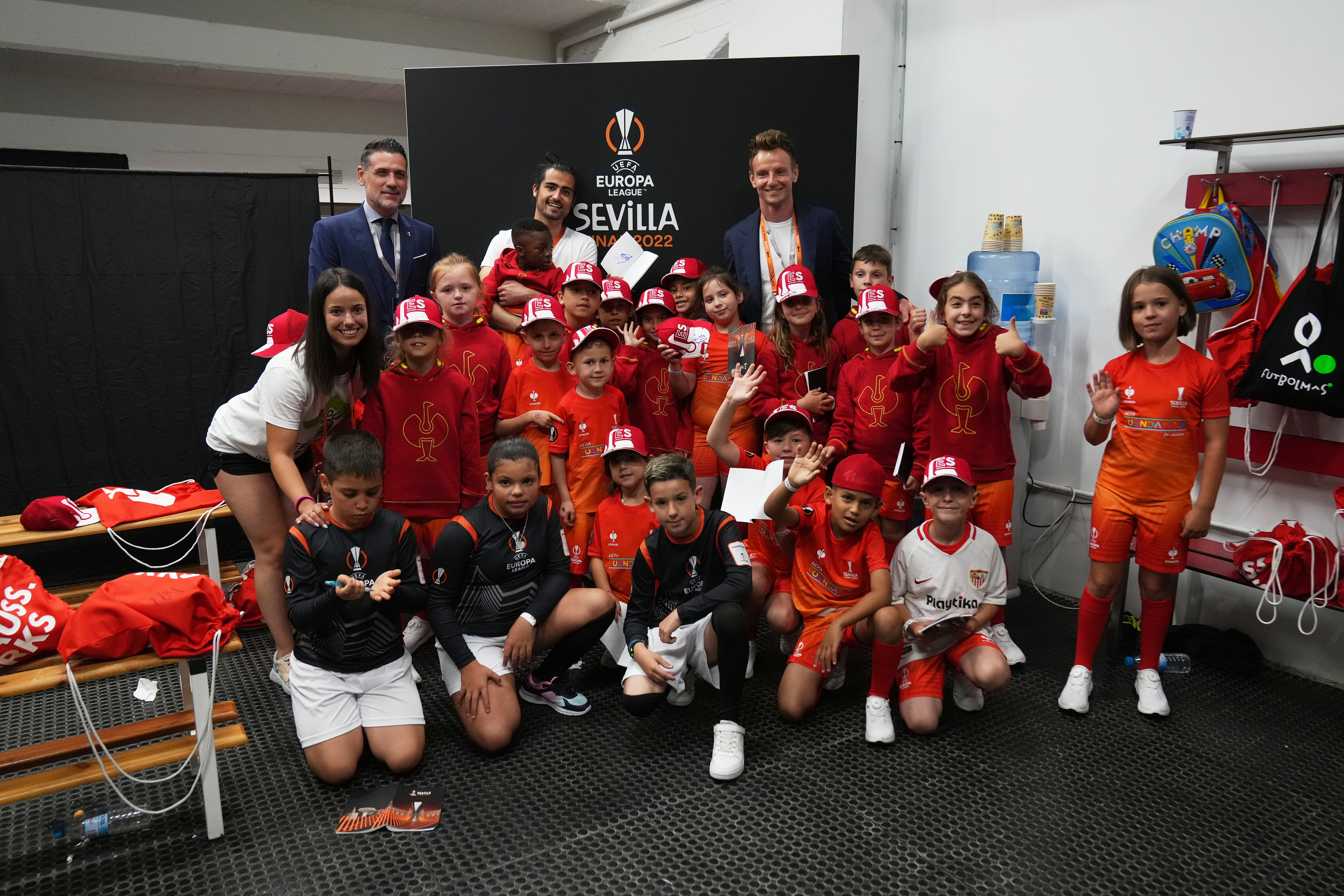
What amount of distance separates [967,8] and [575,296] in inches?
Result: 98.2

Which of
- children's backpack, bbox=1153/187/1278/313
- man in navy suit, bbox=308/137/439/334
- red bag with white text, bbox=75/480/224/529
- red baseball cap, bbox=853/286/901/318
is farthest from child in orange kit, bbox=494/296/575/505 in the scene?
children's backpack, bbox=1153/187/1278/313

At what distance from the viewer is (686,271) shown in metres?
3.85

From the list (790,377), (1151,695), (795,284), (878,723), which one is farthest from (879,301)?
(1151,695)

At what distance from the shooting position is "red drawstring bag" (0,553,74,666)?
83.2 inches

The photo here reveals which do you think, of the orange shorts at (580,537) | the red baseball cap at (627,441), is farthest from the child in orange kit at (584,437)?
the red baseball cap at (627,441)

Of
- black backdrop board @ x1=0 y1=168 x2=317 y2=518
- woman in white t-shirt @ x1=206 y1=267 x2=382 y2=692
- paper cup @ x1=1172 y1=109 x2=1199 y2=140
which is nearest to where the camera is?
woman in white t-shirt @ x1=206 y1=267 x2=382 y2=692

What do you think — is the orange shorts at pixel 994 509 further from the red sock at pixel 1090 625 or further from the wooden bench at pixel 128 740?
the wooden bench at pixel 128 740

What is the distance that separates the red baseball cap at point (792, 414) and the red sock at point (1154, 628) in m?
1.35

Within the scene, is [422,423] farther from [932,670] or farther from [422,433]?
[932,670]

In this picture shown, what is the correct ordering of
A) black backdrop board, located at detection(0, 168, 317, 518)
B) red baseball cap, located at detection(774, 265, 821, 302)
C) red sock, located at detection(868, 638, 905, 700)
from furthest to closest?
black backdrop board, located at detection(0, 168, 317, 518) → red baseball cap, located at detection(774, 265, 821, 302) → red sock, located at detection(868, 638, 905, 700)

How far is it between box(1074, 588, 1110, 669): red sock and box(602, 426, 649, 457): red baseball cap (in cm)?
169

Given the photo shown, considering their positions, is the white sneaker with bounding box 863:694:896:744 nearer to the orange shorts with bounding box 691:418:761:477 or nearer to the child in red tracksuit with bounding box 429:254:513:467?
the orange shorts with bounding box 691:418:761:477

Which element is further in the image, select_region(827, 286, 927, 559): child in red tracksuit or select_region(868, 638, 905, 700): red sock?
select_region(827, 286, 927, 559): child in red tracksuit

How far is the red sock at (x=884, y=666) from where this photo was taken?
9.15ft
